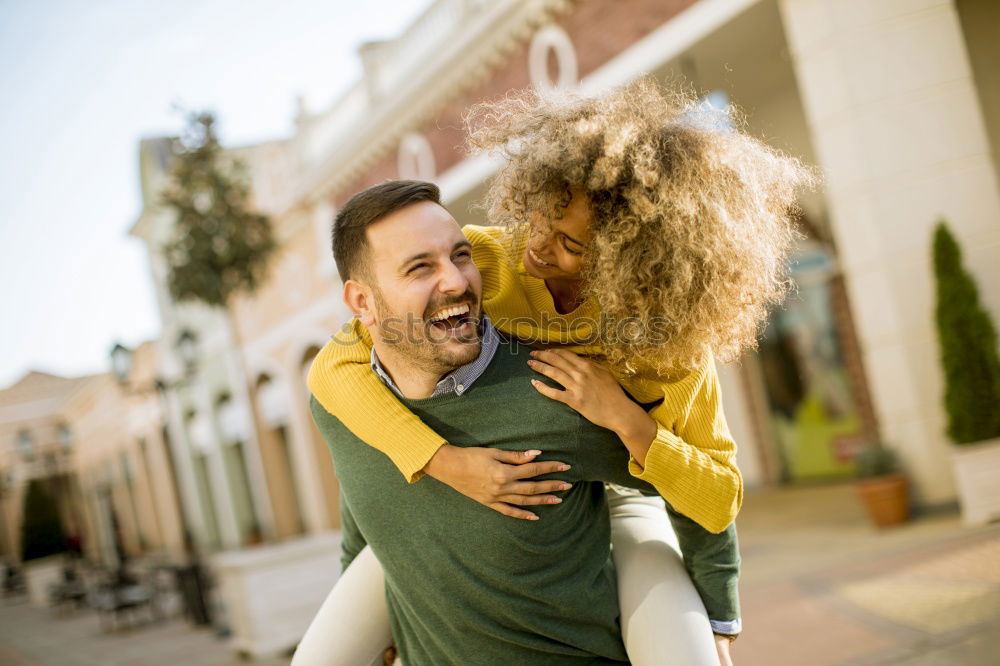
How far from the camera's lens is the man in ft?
6.66

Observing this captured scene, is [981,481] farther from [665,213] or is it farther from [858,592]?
[665,213]

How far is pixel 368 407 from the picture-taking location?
85.3 inches

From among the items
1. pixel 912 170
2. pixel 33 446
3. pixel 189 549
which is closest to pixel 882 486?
pixel 912 170

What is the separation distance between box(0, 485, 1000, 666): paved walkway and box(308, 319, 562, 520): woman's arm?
3.19 m

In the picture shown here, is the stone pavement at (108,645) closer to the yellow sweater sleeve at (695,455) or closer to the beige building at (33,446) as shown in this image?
the yellow sweater sleeve at (695,455)

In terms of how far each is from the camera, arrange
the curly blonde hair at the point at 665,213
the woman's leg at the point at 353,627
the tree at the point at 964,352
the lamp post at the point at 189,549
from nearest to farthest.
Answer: the curly blonde hair at the point at 665,213
the woman's leg at the point at 353,627
the tree at the point at 964,352
the lamp post at the point at 189,549

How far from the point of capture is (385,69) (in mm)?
14266

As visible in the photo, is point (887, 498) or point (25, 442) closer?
point (887, 498)

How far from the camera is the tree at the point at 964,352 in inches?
266

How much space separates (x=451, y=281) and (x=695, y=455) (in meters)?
0.68

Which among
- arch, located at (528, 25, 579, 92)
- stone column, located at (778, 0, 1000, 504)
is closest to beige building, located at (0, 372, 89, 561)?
arch, located at (528, 25, 579, 92)

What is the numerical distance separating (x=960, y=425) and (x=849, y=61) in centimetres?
317

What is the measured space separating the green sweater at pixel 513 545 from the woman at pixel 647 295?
0.16 feet

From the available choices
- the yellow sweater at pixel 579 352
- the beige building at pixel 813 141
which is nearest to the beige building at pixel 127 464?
the beige building at pixel 813 141
